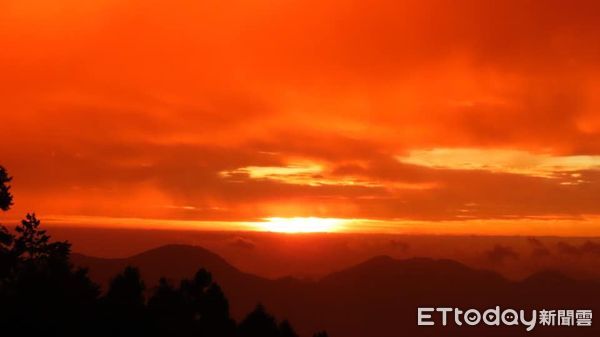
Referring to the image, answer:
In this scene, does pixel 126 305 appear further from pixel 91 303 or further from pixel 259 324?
pixel 259 324

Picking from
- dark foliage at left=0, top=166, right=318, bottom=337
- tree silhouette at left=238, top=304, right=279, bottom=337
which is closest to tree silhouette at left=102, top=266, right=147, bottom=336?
dark foliage at left=0, top=166, right=318, bottom=337

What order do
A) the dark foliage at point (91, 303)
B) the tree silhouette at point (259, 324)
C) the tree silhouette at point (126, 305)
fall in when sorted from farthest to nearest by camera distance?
1. the tree silhouette at point (259, 324)
2. the tree silhouette at point (126, 305)
3. the dark foliage at point (91, 303)

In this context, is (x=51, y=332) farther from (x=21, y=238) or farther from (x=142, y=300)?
(x=21, y=238)

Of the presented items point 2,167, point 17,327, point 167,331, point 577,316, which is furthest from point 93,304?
point 577,316

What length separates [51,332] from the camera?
1977 inches

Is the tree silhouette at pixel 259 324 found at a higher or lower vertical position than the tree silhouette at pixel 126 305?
lower

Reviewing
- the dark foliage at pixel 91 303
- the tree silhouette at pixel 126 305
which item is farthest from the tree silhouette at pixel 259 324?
the tree silhouette at pixel 126 305

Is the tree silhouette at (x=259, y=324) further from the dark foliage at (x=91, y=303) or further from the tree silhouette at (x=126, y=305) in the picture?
the tree silhouette at (x=126, y=305)

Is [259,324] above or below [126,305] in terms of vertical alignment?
below

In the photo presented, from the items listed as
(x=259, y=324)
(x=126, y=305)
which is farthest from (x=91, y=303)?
(x=259, y=324)

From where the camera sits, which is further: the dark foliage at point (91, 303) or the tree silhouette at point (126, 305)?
the tree silhouette at point (126, 305)

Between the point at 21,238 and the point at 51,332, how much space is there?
16.5 m

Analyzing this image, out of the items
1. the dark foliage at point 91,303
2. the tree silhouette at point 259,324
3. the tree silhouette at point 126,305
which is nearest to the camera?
the dark foliage at point 91,303

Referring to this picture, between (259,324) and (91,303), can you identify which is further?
(259,324)
